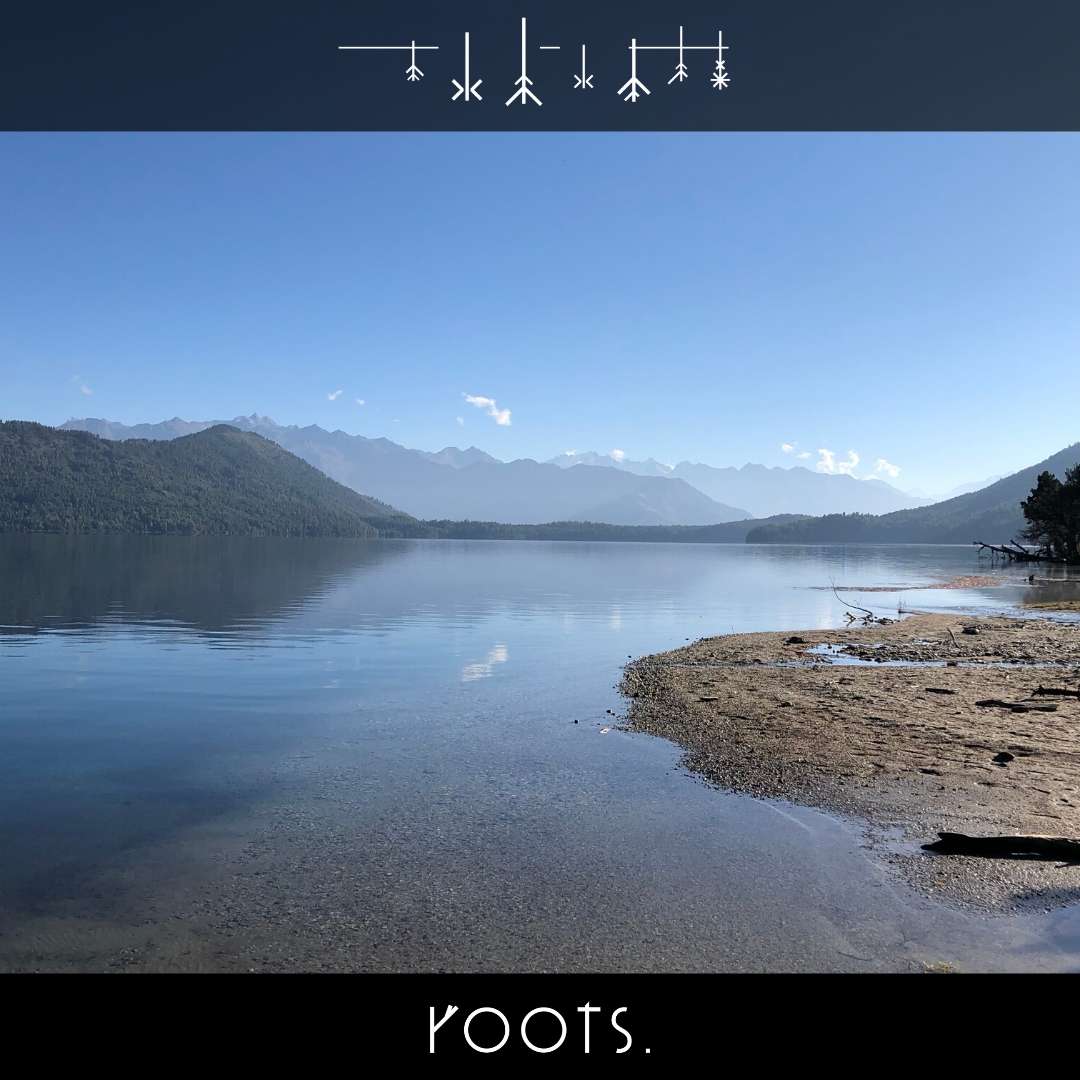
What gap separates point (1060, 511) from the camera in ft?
429

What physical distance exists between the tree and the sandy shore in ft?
333

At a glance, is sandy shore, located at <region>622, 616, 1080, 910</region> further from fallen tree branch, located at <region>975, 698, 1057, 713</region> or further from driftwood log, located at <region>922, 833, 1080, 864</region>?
driftwood log, located at <region>922, 833, 1080, 864</region>

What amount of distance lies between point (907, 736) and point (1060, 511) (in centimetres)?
12940

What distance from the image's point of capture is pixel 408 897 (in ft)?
44.2

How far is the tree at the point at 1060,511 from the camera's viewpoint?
128750 millimetres

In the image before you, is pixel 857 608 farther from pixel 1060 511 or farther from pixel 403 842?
pixel 1060 511

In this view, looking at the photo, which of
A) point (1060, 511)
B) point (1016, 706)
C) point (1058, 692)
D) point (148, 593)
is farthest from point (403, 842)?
point (1060, 511)

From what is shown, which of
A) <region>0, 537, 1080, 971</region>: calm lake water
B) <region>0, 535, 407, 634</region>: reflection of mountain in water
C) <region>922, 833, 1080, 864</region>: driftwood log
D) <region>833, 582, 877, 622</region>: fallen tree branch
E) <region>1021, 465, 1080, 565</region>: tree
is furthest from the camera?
<region>1021, 465, 1080, 565</region>: tree

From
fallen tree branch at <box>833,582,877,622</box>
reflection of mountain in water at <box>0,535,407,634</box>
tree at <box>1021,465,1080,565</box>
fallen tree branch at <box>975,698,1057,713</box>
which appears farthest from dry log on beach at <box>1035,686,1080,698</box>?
tree at <box>1021,465,1080,565</box>

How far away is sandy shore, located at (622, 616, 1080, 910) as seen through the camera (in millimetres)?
15711

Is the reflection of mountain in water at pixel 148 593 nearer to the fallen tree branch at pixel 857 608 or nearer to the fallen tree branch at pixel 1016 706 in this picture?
the fallen tree branch at pixel 1016 706

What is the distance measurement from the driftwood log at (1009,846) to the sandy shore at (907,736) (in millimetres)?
336
